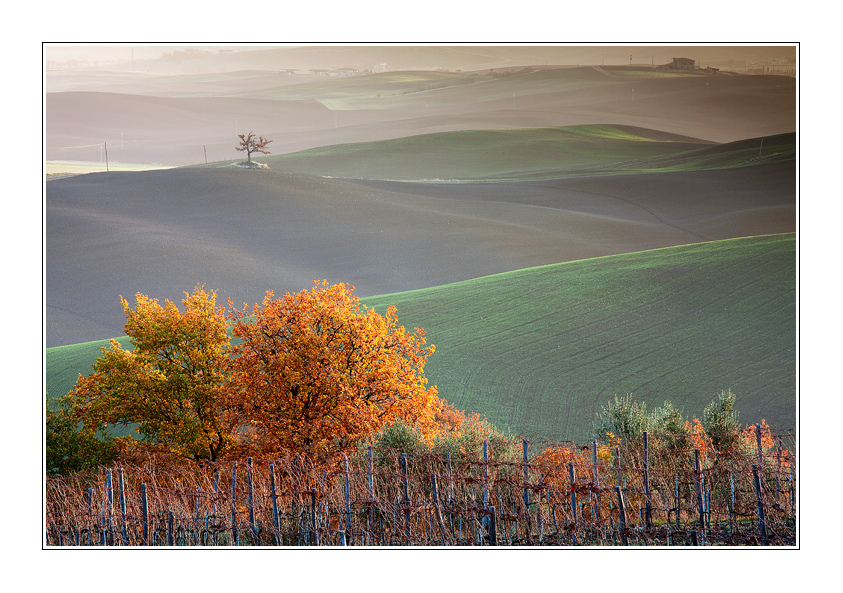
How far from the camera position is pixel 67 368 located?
29.0 m

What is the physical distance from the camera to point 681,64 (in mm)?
20297

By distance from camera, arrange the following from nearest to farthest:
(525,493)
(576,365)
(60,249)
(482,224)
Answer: (525,493) → (576,365) → (60,249) → (482,224)

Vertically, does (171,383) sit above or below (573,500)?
above

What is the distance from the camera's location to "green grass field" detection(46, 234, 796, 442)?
24.8 m

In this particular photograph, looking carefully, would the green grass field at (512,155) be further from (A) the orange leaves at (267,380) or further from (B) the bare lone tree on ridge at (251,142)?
(A) the orange leaves at (267,380)

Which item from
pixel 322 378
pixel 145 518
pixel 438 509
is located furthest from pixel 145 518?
pixel 322 378

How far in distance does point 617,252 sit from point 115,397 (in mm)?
28784

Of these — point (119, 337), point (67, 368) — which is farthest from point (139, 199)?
point (67, 368)

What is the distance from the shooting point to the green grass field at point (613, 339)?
24750 mm

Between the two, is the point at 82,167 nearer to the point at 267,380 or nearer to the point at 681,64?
the point at 267,380

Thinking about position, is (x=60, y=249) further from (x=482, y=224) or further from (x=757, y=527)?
(x=757, y=527)

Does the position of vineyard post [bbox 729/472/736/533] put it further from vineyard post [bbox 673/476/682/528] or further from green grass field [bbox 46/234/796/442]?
green grass field [bbox 46/234/796/442]

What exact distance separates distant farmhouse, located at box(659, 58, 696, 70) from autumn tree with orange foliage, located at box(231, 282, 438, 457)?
982 cm

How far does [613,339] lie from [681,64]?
11926 millimetres
